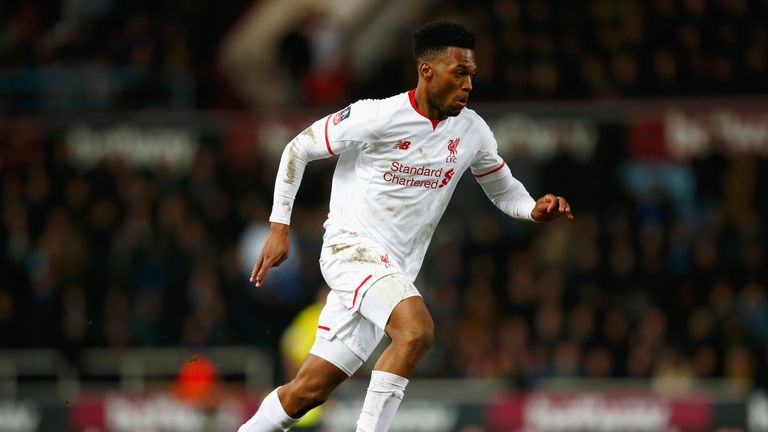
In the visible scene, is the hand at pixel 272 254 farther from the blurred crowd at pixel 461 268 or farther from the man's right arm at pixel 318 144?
the blurred crowd at pixel 461 268

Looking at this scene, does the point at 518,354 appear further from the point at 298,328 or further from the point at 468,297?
the point at 298,328

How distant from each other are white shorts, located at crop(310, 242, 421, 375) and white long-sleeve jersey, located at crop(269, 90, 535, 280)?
5.1 inches

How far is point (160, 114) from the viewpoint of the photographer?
17.5m

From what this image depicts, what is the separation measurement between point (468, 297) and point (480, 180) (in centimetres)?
848

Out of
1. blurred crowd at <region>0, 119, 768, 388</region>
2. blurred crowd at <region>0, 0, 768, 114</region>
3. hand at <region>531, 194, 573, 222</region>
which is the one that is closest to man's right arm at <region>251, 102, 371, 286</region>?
hand at <region>531, 194, 573, 222</region>

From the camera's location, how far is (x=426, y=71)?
7.14m

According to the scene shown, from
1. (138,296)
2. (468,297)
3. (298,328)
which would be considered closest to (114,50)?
(138,296)

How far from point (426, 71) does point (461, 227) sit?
997 centimetres

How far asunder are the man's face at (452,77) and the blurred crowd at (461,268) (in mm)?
8377

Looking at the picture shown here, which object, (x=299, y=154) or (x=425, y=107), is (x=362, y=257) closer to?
(x=299, y=154)

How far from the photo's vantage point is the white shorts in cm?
689

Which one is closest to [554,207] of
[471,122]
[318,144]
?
[471,122]

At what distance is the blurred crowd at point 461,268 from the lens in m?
15.4

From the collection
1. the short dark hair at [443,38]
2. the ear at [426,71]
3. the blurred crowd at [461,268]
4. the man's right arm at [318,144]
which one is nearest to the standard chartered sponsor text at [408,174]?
the man's right arm at [318,144]
